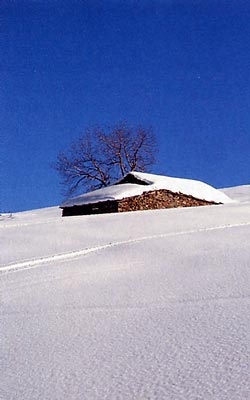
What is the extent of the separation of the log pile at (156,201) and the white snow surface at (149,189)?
174 millimetres

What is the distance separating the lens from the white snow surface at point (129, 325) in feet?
6.57

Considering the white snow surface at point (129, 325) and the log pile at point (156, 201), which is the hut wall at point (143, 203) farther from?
the white snow surface at point (129, 325)

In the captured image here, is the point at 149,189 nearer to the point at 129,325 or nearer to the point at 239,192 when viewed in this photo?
the point at 129,325

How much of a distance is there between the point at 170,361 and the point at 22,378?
0.65 meters

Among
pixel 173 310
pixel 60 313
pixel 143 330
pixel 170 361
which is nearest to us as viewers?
pixel 170 361

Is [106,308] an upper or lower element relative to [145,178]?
lower

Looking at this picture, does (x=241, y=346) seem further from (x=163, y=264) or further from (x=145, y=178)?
(x=145, y=178)

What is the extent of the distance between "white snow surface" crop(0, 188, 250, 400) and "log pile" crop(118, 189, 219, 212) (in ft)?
42.1

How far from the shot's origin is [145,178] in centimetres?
2111

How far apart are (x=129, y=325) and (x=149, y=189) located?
17139 mm

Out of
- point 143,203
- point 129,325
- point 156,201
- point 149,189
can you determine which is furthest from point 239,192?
point 129,325

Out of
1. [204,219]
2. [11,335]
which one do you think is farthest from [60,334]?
[204,219]

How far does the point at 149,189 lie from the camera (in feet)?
65.5

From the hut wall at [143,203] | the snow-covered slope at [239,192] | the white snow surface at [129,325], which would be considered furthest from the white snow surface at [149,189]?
the snow-covered slope at [239,192]
